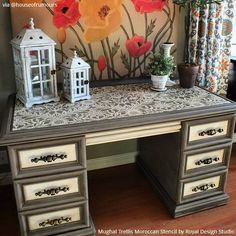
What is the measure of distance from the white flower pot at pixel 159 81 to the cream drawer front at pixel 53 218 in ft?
2.92

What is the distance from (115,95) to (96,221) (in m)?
0.80

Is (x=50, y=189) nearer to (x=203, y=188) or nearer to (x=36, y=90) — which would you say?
(x=36, y=90)

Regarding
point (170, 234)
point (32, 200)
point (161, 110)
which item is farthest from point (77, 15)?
point (170, 234)

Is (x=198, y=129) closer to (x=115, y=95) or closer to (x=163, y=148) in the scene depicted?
(x=163, y=148)

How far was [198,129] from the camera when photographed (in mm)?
1661

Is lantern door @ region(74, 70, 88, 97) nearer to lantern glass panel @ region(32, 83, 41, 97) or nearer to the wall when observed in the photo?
lantern glass panel @ region(32, 83, 41, 97)

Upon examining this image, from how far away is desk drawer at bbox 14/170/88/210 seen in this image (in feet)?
4.77

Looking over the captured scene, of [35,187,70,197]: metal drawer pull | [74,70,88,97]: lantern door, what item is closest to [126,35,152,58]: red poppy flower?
[74,70,88,97]: lantern door

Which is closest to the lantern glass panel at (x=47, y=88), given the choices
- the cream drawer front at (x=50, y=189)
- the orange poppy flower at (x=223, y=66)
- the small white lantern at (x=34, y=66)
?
the small white lantern at (x=34, y=66)

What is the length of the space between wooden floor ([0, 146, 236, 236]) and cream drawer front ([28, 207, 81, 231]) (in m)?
0.23

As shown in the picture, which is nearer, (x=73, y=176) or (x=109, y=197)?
(x=73, y=176)

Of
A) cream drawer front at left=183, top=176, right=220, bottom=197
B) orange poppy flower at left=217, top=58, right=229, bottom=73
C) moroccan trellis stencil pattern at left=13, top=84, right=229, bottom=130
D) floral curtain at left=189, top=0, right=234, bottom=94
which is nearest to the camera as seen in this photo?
moroccan trellis stencil pattern at left=13, top=84, right=229, bottom=130

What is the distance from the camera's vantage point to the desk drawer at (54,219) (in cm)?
154

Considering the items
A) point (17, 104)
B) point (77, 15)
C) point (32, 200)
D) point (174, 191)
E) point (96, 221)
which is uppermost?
point (77, 15)
